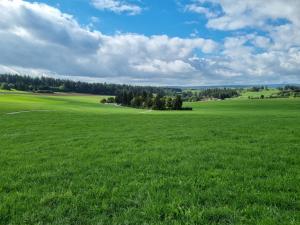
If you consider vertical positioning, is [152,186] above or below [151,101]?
above

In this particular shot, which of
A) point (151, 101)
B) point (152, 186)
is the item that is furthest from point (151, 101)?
point (152, 186)

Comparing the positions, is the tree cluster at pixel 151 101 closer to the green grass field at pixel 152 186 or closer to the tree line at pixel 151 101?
the tree line at pixel 151 101

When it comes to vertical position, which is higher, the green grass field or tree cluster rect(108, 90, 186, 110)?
the green grass field

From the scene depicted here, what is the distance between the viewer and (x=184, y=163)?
36.7 feet

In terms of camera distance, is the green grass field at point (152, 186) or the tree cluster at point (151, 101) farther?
the tree cluster at point (151, 101)

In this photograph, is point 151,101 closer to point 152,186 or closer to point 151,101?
point 151,101

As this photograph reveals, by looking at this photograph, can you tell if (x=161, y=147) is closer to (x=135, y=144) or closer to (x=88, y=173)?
(x=135, y=144)

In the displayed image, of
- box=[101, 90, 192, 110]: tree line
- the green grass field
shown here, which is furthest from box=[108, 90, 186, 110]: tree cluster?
the green grass field

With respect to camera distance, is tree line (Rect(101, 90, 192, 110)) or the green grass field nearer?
the green grass field

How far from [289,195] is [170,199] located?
298 centimetres

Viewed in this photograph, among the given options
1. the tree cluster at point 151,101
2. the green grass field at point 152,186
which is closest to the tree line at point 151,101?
the tree cluster at point 151,101

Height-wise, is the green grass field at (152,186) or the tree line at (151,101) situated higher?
the green grass field at (152,186)

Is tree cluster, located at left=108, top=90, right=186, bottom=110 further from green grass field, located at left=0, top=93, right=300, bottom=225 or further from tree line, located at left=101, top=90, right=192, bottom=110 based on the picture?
green grass field, located at left=0, top=93, right=300, bottom=225

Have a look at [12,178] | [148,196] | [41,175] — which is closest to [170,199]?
[148,196]
